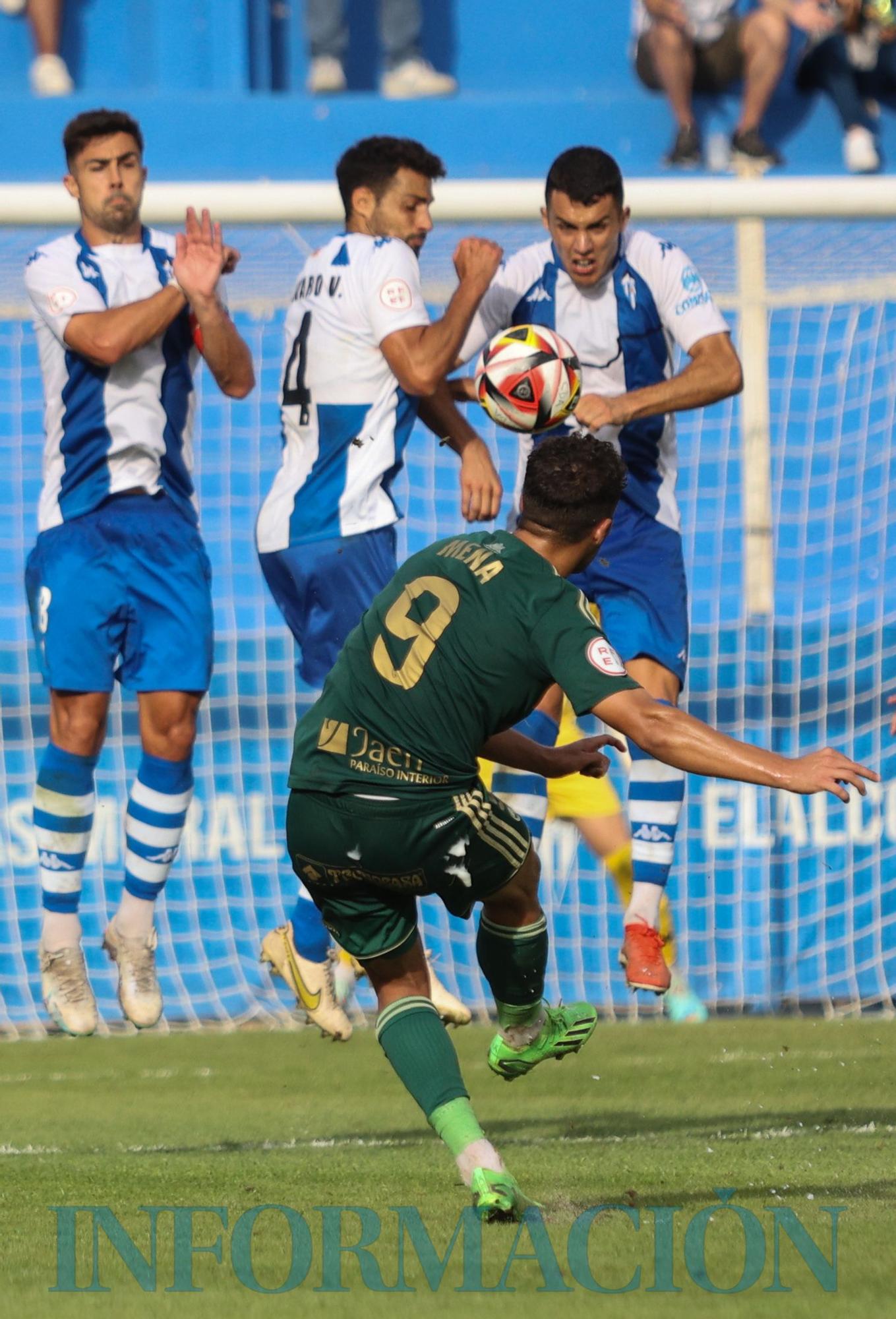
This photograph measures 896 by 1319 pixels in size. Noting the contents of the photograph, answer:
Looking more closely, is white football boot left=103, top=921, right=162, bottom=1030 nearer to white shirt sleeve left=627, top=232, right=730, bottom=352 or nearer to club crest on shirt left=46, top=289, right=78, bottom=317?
club crest on shirt left=46, top=289, right=78, bottom=317

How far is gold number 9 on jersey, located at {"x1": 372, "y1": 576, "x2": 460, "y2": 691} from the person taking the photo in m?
4.67

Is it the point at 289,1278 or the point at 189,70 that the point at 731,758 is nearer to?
the point at 289,1278

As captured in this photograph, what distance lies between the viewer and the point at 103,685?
23.0 ft

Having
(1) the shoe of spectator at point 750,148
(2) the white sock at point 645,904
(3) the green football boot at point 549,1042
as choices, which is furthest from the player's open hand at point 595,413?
(1) the shoe of spectator at point 750,148

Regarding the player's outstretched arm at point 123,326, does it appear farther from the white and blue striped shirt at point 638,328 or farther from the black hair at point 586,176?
the black hair at point 586,176

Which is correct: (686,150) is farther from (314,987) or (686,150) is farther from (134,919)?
(134,919)

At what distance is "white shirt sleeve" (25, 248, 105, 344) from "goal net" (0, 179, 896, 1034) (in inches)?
90.0

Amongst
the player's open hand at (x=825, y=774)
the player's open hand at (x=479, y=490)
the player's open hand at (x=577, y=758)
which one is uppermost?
the player's open hand at (x=479, y=490)

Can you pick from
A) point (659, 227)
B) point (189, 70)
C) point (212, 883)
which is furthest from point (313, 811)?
point (189, 70)

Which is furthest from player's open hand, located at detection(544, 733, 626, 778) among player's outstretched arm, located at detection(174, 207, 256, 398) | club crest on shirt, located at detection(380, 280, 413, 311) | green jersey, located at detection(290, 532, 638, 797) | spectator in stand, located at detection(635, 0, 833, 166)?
spectator in stand, located at detection(635, 0, 833, 166)

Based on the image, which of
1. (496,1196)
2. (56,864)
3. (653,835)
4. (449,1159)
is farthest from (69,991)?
(496,1196)

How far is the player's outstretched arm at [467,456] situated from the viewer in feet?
23.4

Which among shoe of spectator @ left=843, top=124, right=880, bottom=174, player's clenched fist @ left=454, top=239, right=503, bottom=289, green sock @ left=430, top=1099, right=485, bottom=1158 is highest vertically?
shoe of spectator @ left=843, top=124, right=880, bottom=174

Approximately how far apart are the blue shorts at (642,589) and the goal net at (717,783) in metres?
2.18
